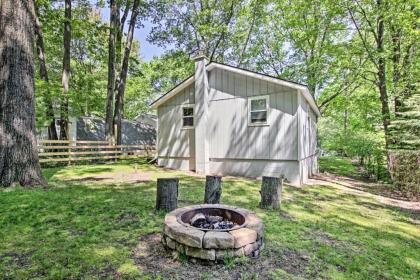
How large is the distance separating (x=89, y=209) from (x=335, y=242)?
4491mm

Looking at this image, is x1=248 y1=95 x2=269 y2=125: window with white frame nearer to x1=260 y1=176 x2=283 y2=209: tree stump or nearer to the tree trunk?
Answer: x1=260 y1=176 x2=283 y2=209: tree stump

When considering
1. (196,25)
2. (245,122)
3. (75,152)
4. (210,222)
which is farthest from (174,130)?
(196,25)

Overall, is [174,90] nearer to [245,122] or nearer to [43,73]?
[245,122]

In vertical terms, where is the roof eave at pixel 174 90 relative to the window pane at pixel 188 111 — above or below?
above

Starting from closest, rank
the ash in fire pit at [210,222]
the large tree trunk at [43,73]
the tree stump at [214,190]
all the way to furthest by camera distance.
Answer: the ash in fire pit at [210,222] < the tree stump at [214,190] < the large tree trunk at [43,73]

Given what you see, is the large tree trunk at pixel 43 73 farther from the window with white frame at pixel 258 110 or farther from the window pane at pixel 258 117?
the window pane at pixel 258 117

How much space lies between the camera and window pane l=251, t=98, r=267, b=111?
9.26m

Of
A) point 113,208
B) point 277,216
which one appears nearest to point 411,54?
point 277,216

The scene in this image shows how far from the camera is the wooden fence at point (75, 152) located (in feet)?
35.9

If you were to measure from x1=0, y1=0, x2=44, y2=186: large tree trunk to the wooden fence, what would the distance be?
5.45 meters

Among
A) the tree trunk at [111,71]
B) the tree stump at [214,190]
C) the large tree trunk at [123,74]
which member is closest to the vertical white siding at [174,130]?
the tree trunk at [111,71]

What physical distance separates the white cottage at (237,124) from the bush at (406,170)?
310cm

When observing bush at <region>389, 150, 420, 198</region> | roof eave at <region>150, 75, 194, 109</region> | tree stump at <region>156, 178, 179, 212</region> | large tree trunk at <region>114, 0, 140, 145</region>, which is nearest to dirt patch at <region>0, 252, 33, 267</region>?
tree stump at <region>156, 178, 179, 212</region>

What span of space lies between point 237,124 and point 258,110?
1.00m
